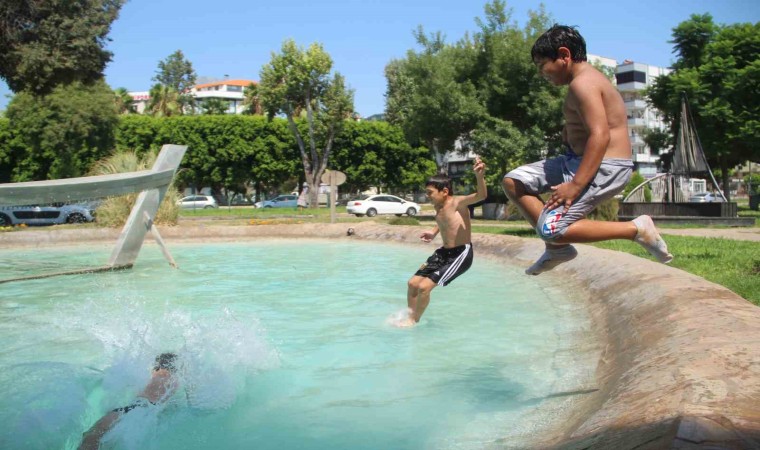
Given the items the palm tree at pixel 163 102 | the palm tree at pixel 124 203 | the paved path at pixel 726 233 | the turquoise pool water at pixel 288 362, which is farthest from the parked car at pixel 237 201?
the turquoise pool water at pixel 288 362

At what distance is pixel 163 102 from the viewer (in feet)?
190

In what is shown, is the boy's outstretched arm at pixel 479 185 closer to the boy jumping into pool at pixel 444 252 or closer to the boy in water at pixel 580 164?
the boy jumping into pool at pixel 444 252

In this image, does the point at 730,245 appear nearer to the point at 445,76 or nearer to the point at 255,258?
the point at 255,258

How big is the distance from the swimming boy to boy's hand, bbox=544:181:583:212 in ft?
8.74

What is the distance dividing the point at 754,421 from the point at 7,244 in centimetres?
1655

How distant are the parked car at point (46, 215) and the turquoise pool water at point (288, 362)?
623 inches

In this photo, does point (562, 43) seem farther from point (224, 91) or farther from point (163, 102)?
point (224, 91)

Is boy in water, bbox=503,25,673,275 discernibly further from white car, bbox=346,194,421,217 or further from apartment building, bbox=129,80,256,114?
apartment building, bbox=129,80,256,114

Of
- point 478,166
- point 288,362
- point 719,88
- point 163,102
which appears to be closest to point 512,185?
point 478,166

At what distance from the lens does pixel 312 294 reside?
8766mm

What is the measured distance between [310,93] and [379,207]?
1210cm

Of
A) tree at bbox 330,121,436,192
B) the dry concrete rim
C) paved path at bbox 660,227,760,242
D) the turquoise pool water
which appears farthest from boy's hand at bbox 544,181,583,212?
tree at bbox 330,121,436,192

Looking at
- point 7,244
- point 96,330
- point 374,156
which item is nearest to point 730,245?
point 96,330

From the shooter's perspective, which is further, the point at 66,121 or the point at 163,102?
the point at 163,102
